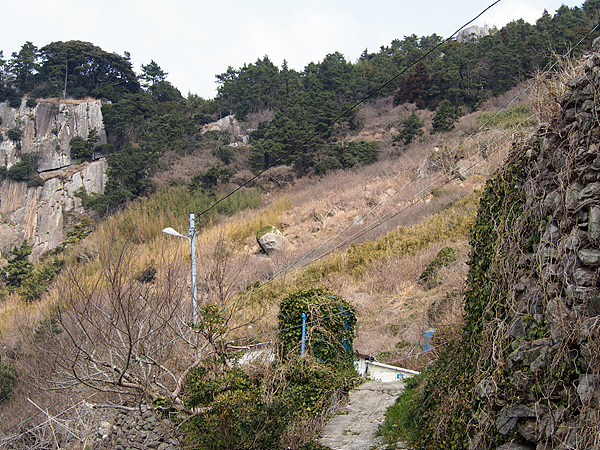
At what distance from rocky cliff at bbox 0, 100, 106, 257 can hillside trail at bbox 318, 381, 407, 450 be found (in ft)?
131

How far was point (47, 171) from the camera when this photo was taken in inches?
1960

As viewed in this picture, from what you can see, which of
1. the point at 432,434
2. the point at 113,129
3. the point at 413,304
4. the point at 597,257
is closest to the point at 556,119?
the point at 597,257

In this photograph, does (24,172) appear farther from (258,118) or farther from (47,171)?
(258,118)

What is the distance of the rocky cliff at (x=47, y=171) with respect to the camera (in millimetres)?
45344

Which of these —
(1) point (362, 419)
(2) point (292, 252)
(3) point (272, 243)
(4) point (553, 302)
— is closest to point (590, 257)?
(4) point (553, 302)

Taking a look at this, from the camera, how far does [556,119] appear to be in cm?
509

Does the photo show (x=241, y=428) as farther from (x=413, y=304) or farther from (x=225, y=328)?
(x=413, y=304)

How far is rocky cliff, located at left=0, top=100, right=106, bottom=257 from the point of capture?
149 feet

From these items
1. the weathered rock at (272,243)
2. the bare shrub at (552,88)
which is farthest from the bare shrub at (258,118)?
the bare shrub at (552,88)

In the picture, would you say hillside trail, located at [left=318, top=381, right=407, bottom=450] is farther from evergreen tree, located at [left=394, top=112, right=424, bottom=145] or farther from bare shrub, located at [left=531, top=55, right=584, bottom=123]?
evergreen tree, located at [left=394, top=112, right=424, bottom=145]

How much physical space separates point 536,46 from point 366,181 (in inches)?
794

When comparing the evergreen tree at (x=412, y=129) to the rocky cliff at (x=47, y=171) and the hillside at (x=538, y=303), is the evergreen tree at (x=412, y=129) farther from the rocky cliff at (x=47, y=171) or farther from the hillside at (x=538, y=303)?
the hillside at (x=538, y=303)

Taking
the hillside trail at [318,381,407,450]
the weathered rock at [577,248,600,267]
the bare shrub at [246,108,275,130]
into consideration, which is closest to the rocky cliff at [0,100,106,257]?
the bare shrub at [246,108,275,130]

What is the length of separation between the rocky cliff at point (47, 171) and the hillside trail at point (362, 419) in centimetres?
3990
